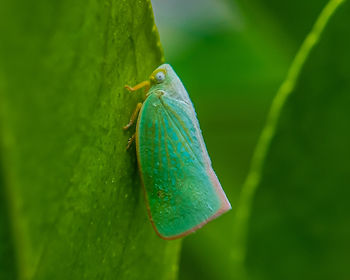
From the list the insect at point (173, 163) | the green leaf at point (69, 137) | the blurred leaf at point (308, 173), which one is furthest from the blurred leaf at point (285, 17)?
the green leaf at point (69, 137)

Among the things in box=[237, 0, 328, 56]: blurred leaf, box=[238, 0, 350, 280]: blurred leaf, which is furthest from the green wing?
box=[237, 0, 328, 56]: blurred leaf

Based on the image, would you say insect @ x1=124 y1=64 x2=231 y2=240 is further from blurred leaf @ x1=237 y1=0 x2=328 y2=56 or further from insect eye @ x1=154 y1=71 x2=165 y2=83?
blurred leaf @ x1=237 y1=0 x2=328 y2=56

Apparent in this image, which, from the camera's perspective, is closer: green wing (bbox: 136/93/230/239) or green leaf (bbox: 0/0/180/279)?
green leaf (bbox: 0/0/180/279)

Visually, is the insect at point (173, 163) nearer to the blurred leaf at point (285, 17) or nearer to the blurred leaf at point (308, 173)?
the blurred leaf at point (308, 173)

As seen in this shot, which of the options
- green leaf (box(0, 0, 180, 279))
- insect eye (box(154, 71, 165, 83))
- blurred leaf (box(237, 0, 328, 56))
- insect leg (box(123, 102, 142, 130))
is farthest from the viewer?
blurred leaf (box(237, 0, 328, 56))

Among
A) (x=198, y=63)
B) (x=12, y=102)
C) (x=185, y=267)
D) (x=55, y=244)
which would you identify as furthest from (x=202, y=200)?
(x=198, y=63)
